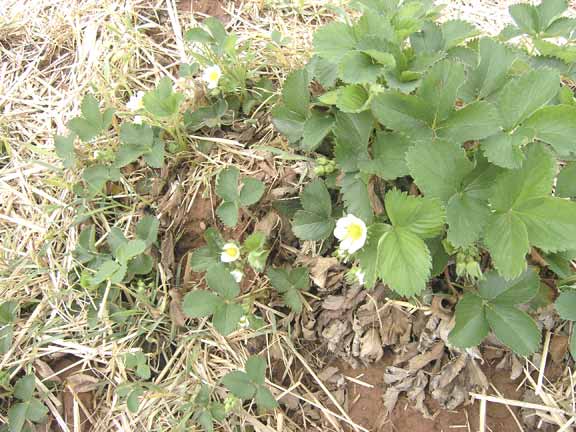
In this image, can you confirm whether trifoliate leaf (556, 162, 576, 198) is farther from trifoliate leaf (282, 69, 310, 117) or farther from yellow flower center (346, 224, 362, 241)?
trifoliate leaf (282, 69, 310, 117)

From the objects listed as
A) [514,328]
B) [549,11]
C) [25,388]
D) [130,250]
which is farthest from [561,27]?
[25,388]

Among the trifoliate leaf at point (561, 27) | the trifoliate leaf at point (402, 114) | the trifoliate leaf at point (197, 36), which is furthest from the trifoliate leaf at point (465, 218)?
the trifoliate leaf at point (197, 36)

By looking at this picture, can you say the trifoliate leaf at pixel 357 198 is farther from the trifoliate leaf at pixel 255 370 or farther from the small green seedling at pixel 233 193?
the trifoliate leaf at pixel 255 370

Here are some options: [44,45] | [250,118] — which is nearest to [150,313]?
[250,118]

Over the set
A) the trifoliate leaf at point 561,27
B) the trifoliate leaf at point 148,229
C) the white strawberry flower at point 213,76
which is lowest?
the trifoliate leaf at point 148,229

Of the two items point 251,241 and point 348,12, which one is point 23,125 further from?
point 348,12

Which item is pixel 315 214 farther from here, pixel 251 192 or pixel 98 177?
pixel 98 177

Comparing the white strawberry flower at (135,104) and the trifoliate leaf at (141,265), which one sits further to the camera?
the white strawberry flower at (135,104)

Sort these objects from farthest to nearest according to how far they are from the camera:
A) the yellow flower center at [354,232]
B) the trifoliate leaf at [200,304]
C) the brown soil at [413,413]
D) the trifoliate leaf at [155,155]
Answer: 1. the trifoliate leaf at [155,155]
2. the trifoliate leaf at [200,304]
3. the brown soil at [413,413]
4. the yellow flower center at [354,232]
